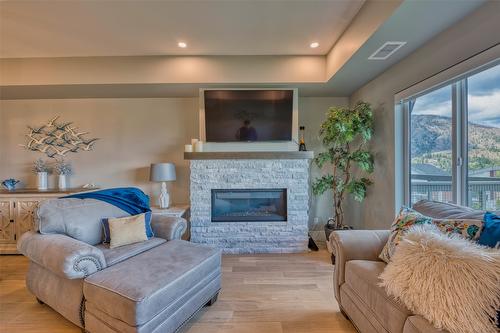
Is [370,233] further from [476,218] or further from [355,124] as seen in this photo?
[355,124]

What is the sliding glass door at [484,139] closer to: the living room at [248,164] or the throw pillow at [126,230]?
the living room at [248,164]

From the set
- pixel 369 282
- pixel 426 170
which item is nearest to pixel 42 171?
pixel 369 282

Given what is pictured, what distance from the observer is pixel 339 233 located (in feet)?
6.42

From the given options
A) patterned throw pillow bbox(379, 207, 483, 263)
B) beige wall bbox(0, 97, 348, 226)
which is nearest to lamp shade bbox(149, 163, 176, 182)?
beige wall bbox(0, 97, 348, 226)

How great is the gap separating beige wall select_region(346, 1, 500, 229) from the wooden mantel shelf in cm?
93

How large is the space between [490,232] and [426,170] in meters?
1.38

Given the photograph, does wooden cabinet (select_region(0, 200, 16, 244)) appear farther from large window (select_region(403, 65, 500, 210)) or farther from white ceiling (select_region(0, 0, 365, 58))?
large window (select_region(403, 65, 500, 210))

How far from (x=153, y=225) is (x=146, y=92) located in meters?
2.05

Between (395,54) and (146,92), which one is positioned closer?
(395,54)

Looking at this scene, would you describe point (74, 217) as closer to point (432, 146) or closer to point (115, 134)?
point (115, 134)

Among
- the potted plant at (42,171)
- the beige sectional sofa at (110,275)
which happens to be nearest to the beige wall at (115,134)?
the potted plant at (42,171)

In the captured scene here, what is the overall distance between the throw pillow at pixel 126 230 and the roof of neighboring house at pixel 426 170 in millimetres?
2822

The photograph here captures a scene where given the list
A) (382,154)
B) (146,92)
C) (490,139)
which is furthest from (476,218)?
(146,92)

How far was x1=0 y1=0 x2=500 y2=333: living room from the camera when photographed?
1516 millimetres
